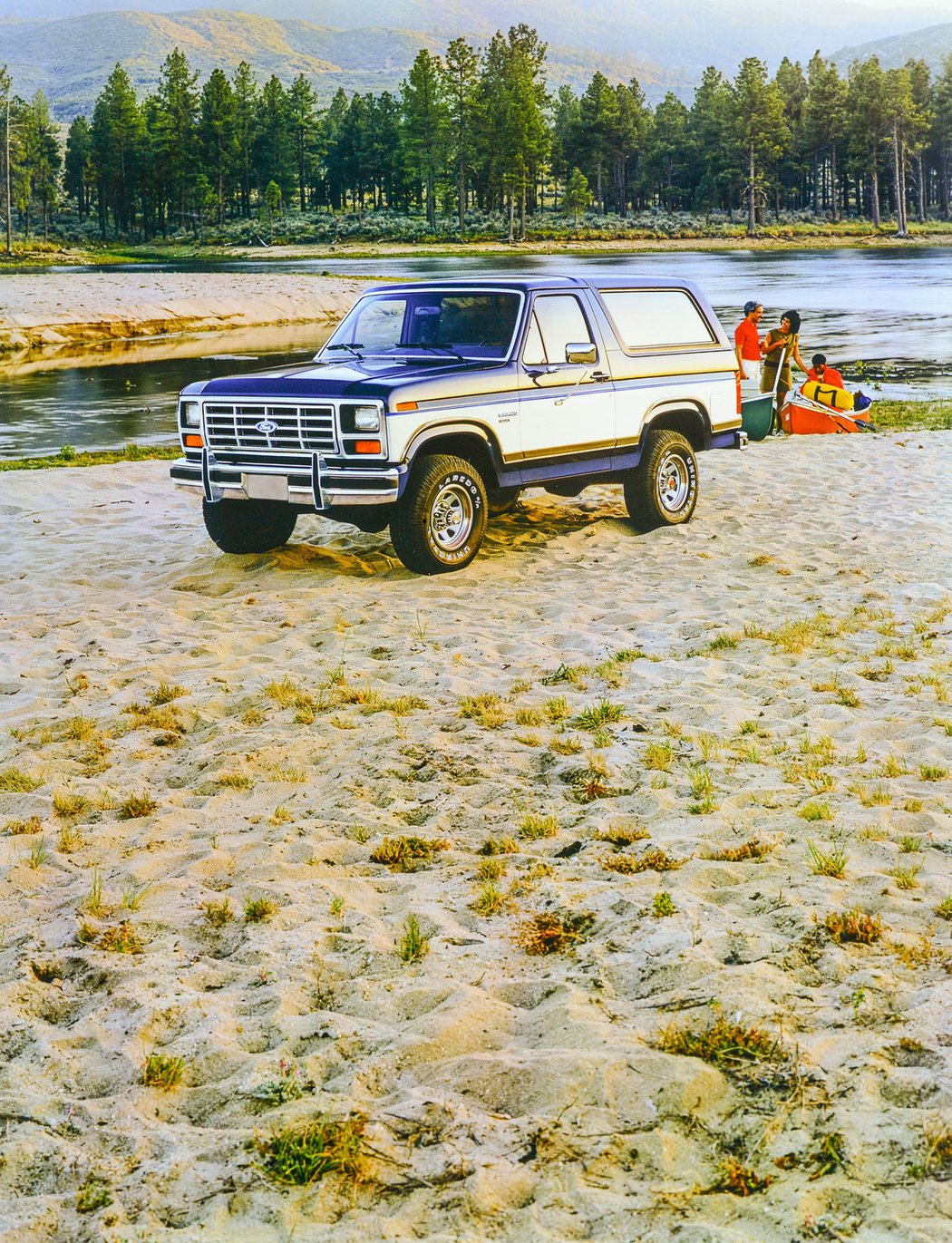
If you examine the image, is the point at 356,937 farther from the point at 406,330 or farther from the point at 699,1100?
the point at 406,330

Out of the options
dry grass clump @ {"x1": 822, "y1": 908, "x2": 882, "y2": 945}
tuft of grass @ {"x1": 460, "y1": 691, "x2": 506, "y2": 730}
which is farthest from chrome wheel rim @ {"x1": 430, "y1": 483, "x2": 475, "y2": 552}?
dry grass clump @ {"x1": 822, "y1": 908, "x2": 882, "y2": 945}

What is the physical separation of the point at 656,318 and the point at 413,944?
8.10 meters

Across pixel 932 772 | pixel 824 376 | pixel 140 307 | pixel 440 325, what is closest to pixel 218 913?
pixel 932 772

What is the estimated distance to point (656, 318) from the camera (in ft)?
36.6

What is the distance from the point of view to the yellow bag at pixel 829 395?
1727 centimetres

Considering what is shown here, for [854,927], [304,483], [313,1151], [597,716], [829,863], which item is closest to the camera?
[313,1151]

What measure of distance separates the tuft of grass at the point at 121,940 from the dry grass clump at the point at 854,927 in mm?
2416

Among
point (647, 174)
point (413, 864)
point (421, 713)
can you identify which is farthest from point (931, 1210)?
point (647, 174)

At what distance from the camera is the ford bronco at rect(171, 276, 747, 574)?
29.3 ft

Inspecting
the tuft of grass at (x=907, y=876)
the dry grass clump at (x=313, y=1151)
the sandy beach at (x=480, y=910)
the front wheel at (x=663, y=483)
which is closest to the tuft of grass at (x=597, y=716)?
the sandy beach at (x=480, y=910)

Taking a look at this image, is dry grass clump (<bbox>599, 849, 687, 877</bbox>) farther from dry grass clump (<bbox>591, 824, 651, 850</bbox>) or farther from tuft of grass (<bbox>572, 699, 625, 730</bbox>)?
tuft of grass (<bbox>572, 699, 625, 730</bbox>)

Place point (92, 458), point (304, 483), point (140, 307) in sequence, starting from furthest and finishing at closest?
1. point (140, 307)
2. point (92, 458)
3. point (304, 483)

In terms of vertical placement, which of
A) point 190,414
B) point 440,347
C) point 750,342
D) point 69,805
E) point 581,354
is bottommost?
Answer: point 69,805

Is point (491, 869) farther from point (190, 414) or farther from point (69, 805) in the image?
point (190, 414)
